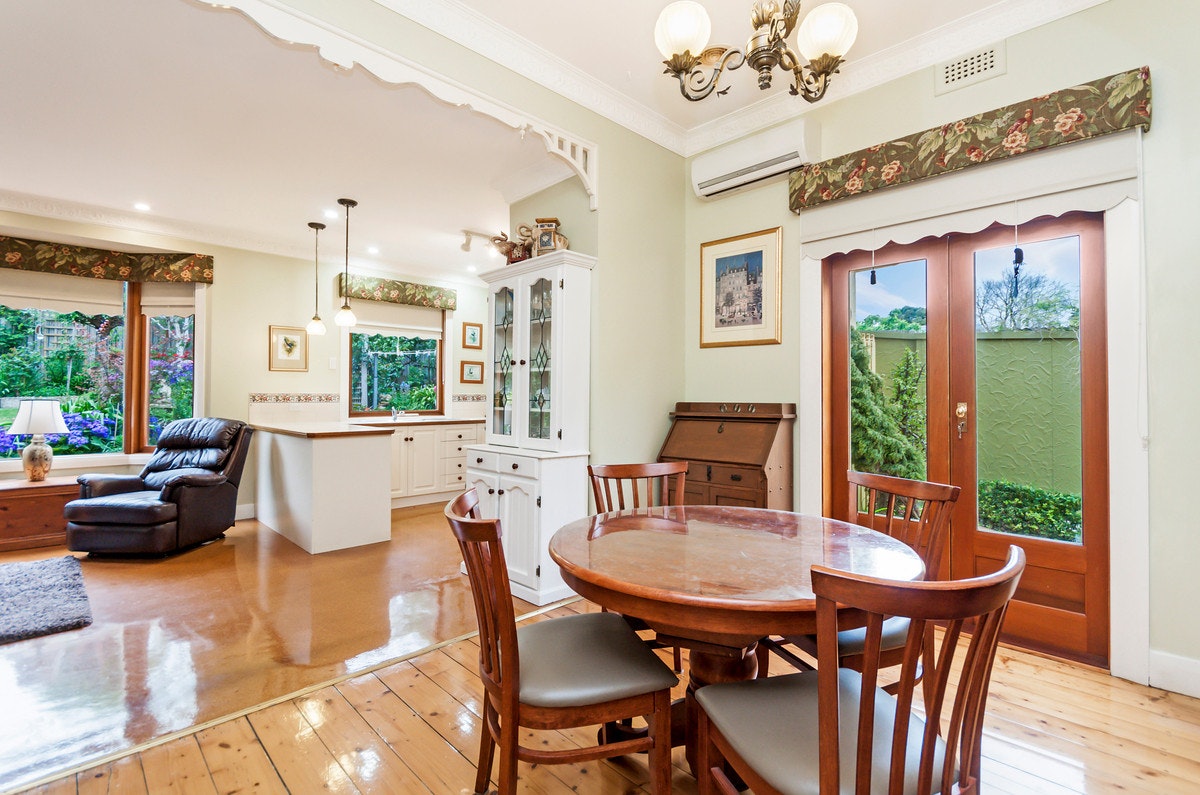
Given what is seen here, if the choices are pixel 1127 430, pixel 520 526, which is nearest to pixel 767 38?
pixel 1127 430

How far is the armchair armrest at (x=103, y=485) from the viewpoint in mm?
4102

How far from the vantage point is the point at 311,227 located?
491 centimetres

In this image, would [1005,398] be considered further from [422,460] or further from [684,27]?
[422,460]

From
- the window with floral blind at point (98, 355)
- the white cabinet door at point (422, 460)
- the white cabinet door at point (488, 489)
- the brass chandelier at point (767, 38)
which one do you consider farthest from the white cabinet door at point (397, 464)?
the brass chandelier at point (767, 38)

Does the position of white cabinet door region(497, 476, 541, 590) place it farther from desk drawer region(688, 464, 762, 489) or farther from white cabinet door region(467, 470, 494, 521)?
desk drawer region(688, 464, 762, 489)

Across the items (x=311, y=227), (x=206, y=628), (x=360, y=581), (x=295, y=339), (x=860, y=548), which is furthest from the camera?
(x=295, y=339)

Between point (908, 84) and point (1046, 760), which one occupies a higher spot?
point (908, 84)

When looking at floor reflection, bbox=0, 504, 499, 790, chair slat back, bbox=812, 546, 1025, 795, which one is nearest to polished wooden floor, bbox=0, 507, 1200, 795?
floor reflection, bbox=0, 504, 499, 790

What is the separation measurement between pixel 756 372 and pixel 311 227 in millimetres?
4166

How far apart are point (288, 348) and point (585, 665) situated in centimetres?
528

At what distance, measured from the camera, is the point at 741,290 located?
11.3ft

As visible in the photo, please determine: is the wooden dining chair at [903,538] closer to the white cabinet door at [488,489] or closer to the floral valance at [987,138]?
the floral valance at [987,138]

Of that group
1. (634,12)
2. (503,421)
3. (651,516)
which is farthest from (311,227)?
(651,516)

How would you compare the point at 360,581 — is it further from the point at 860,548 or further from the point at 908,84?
the point at 908,84
